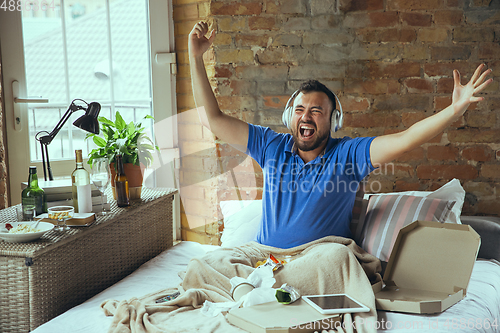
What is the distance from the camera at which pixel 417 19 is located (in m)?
2.20

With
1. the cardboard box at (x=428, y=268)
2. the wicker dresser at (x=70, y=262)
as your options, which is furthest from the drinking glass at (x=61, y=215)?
the cardboard box at (x=428, y=268)

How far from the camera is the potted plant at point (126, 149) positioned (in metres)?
1.92

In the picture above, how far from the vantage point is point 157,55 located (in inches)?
108

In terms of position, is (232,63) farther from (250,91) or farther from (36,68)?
(36,68)

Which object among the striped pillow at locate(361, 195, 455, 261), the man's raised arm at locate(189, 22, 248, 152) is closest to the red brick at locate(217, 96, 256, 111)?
the man's raised arm at locate(189, 22, 248, 152)

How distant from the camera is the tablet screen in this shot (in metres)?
1.30

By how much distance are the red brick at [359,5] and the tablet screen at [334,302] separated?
1.54 m

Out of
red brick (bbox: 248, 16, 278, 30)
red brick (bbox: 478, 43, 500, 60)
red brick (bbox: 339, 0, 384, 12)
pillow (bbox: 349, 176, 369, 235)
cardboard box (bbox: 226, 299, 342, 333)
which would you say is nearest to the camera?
cardboard box (bbox: 226, 299, 342, 333)

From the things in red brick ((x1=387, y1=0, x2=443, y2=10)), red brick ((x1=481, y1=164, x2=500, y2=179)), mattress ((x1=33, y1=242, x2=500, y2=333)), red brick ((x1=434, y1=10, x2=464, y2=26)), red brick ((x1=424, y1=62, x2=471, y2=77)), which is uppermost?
red brick ((x1=387, y1=0, x2=443, y2=10))

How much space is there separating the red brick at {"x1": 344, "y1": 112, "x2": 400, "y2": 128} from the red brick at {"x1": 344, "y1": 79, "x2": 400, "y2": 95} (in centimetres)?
12

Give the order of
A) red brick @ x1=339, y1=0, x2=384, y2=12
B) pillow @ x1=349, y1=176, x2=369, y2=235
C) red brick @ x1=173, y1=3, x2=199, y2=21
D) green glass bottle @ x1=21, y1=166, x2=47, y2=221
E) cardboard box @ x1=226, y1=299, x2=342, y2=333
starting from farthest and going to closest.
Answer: red brick @ x1=173, y1=3, x2=199, y2=21
red brick @ x1=339, y1=0, x2=384, y2=12
pillow @ x1=349, y1=176, x2=369, y2=235
green glass bottle @ x1=21, y1=166, x2=47, y2=221
cardboard box @ x1=226, y1=299, x2=342, y2=333

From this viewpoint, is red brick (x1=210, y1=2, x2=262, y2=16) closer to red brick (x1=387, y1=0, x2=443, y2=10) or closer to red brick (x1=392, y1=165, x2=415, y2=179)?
red brick (x1=387, y1=0, x2=443, y2=10)

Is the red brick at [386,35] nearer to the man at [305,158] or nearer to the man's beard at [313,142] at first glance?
the man at [305,158]

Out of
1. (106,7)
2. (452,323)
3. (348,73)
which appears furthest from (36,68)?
(452,323)
